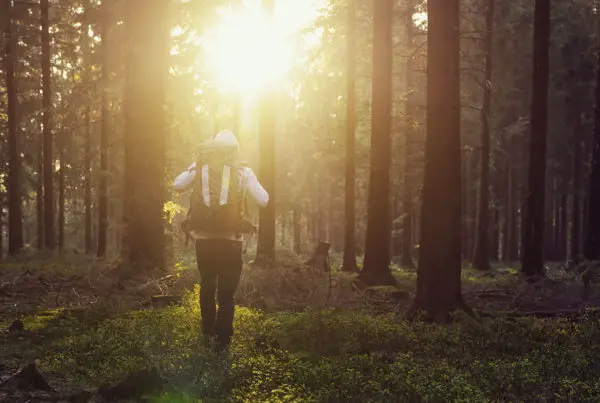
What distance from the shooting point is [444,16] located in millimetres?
10391

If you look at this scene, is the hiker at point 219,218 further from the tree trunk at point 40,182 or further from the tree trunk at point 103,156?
the tree trunk at point 40,182

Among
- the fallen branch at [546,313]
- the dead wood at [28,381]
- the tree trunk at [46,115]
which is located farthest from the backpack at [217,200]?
the tree trunk at [46,115]

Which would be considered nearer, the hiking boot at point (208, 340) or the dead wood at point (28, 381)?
the dead wood at point (28, 381)

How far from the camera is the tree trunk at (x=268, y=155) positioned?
19609 millimetres

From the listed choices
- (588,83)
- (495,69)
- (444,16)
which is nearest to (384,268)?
(444,16)

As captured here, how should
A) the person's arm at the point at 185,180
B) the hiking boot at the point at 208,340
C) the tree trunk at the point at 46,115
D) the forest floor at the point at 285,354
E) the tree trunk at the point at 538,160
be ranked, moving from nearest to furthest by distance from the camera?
the forest floor at the point at 285,354, the hiking boot at the point at 208,340, the person's arm at the point at 185,180, the tree trunk at the point at 538,160, the tree trunk at the point at 46,115

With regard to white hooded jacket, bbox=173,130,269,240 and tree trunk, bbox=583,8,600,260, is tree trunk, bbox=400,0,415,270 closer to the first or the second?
tree trunk, bbox=583,8,600,260

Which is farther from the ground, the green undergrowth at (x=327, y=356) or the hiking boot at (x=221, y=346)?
the hiking boot at (x=221, y=346)

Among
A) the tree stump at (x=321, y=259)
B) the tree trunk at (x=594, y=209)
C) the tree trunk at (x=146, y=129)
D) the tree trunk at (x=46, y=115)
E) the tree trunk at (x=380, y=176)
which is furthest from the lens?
the tree trunk at (x=46, y=115)

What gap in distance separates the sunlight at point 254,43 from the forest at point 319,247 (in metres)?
0.11

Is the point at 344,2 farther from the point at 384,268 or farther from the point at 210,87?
the point at 384,268

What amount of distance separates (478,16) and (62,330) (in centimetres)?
2653

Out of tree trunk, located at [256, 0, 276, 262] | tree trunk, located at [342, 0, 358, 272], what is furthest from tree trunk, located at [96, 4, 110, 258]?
tree trunk, located at [342, 0, 358, 272]

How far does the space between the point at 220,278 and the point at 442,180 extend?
399 centimetres
